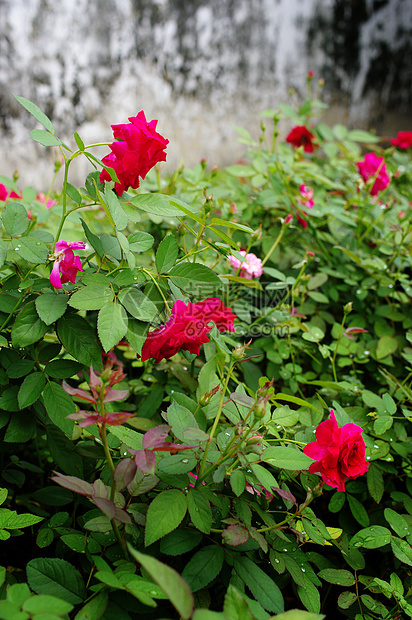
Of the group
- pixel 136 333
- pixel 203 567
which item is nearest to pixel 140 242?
pixel 136 333

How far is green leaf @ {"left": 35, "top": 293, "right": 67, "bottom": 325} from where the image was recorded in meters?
0.66

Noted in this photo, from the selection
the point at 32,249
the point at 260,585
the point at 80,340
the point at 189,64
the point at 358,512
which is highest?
the point at 189,64

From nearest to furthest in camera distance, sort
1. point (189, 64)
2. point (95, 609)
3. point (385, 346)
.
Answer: point (95, 609), point (385, 346), point (189, 64)

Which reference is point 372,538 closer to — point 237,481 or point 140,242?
point 237,481

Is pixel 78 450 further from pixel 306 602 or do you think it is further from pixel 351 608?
pixel 351 608

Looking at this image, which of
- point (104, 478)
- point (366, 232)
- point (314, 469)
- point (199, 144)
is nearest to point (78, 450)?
point (104, 478)

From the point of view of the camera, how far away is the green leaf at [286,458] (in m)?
0.62

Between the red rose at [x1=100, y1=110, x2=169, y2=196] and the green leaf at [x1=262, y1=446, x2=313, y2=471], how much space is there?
0.48 m

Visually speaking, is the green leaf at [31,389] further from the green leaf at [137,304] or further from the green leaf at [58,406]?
the green leaf at [137,304]

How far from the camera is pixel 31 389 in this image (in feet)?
2.34

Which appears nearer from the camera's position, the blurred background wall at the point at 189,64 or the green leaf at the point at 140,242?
the green leaf at the point at 140,242

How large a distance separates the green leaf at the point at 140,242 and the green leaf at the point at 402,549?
0.65 metres

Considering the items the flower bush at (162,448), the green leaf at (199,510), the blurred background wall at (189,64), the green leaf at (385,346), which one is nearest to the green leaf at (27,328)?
the flower bush at (162,448)

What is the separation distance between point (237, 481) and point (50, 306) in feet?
1.25
